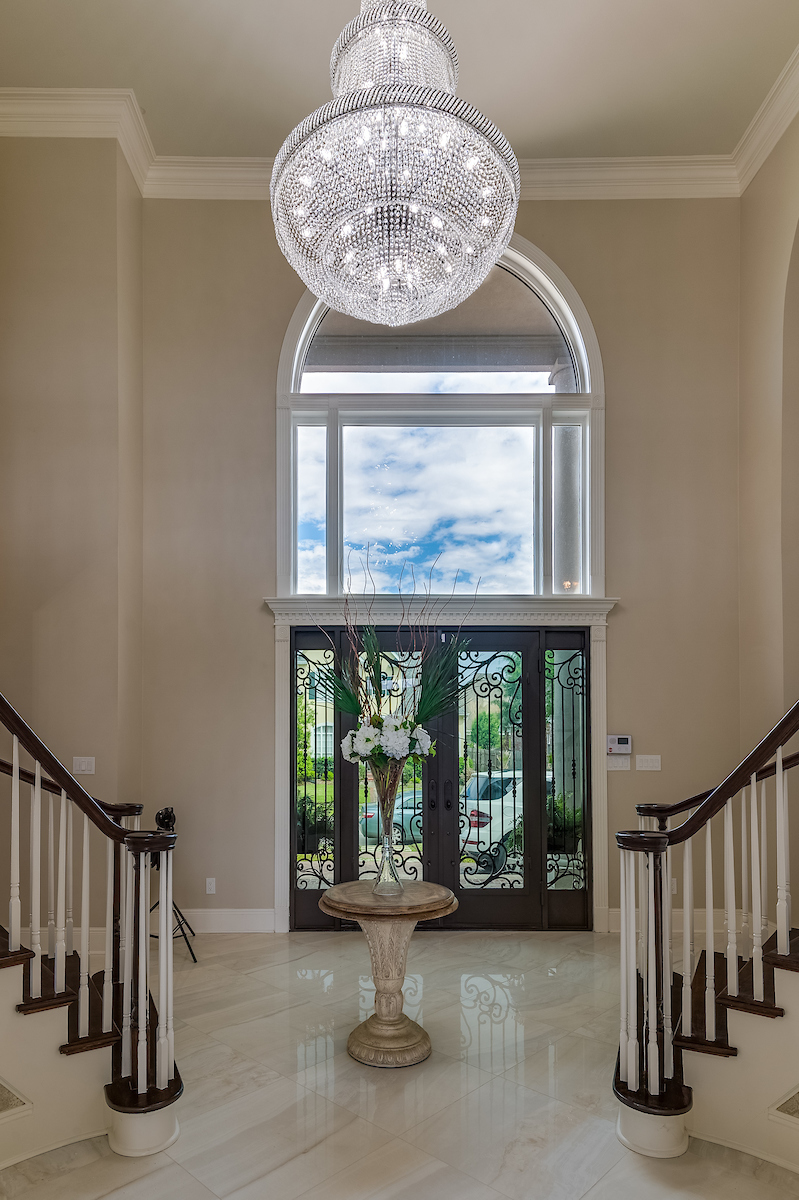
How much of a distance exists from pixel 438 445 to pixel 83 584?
2671 millimetres

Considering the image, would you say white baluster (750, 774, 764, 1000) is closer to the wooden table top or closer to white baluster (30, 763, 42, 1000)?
the wooden table top

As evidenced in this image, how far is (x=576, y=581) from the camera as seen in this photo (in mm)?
6004

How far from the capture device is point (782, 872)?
3123 mm

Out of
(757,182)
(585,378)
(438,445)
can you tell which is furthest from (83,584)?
(757,182)

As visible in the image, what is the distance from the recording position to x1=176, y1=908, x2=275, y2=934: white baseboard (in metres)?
5.73

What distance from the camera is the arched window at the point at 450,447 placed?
5.99 meters

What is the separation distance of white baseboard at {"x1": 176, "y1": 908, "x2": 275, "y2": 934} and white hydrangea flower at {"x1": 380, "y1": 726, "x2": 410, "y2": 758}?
2.57 m

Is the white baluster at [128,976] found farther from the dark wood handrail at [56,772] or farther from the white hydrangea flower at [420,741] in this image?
the white hydrangea flower at [420,741]

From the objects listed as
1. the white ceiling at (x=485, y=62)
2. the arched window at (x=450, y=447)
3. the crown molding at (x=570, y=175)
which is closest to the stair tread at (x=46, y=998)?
the arched window at (x=450, y=447)

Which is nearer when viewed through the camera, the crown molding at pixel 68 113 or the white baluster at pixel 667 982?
the white baluster at pixel 667 982

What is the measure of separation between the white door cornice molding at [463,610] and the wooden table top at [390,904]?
2227 millimetres

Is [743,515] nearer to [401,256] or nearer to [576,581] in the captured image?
[576,581]

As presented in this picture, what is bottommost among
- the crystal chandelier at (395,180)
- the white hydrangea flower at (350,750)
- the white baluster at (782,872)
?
the white baluster at (782,872)

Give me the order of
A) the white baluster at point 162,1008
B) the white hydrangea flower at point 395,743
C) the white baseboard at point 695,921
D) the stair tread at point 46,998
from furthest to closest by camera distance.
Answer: the white baseboard at point 695,921 → the white hydrangea flower at point 395,743 → the white baluster at point 162,1008 → the stair tread at point 46,998
